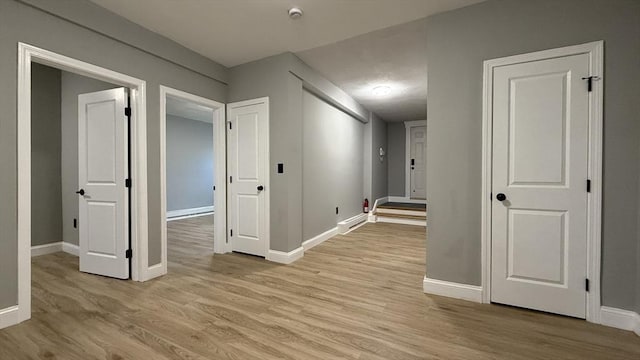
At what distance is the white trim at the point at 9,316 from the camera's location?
6.31ft

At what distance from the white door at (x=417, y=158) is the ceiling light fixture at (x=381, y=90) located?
3.12m

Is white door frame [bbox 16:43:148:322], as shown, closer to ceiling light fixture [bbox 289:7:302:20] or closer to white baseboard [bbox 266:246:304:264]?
white baseboard [bbox 266:246:304:264]

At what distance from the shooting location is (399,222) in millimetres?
6133

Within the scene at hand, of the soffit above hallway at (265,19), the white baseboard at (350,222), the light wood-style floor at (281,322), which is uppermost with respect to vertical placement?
the soffit above hallway at (265,19)

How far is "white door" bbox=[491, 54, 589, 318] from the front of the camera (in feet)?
6.75

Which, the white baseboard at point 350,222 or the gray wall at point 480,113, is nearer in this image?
the gray wall at point 480,113

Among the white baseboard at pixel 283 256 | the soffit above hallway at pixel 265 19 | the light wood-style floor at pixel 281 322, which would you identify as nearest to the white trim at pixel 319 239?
the white baseboard at pixel 283 256

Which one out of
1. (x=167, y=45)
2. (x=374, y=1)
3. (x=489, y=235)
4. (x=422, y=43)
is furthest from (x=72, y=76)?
(x=489, y=235)

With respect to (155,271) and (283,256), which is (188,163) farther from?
(283,256)

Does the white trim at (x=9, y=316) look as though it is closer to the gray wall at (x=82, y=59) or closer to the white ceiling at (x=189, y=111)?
the gray wall at (x=82, y=59)

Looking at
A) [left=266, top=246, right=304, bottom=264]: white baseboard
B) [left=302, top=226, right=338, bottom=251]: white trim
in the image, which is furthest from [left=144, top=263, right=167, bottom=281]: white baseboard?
[left=302, top=226, right=338, bottom=251]: white trim

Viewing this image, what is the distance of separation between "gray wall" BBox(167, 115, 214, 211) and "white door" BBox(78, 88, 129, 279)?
13.2 feet

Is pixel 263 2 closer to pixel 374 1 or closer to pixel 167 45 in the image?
pixel 374 1

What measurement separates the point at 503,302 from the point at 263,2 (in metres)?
3.38
